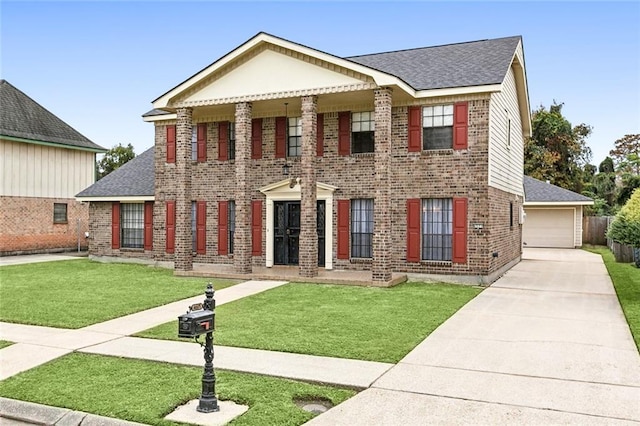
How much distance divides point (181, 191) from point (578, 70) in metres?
32.3

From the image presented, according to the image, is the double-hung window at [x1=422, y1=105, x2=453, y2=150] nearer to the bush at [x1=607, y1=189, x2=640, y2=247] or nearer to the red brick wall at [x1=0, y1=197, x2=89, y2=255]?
the bush at [x1=607, y1=189, x2=640, y2=247]

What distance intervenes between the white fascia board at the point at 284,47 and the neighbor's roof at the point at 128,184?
473cm

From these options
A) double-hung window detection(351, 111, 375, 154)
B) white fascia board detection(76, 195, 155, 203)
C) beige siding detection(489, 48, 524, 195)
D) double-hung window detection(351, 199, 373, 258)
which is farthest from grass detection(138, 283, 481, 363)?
white fascia board detection(76, 195, 155, 203)

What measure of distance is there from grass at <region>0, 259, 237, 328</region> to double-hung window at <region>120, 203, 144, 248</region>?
1.79 meters

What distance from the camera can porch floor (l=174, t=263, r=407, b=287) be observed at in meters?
14.0

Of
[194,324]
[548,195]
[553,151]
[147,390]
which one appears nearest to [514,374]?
[194,324]

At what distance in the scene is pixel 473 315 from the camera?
10.2m

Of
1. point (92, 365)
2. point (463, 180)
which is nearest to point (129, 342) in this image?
point (92, 365)

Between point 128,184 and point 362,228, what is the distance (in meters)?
10.5

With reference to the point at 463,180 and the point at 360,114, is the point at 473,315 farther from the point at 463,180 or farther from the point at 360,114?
the point at 360,114

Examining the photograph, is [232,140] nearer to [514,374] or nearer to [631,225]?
[631,225]

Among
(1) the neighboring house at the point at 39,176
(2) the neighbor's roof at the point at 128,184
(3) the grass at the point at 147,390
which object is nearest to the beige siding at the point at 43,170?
(1) the neighboring house at the point at 39,176

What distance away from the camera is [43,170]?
82.4 feet

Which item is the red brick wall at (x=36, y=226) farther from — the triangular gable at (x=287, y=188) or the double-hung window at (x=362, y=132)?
the double-hung window at (x=362, y=132)
